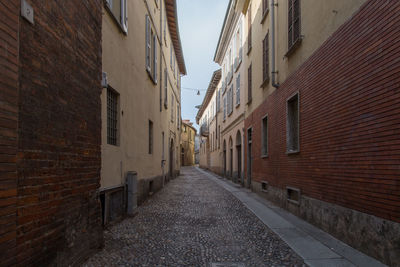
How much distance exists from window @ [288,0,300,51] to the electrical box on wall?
6.11 metres

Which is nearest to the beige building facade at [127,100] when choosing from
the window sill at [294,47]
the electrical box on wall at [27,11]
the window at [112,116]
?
the window at [112,116]

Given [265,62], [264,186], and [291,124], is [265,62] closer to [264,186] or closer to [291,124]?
[291,124]

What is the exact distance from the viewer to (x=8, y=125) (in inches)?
90.7

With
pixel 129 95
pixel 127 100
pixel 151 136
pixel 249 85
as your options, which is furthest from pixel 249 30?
pixel 127 100

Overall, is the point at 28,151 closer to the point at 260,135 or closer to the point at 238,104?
the point at 260,135

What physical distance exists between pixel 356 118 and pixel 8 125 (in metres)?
4.72

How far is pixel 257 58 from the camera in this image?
38.0ft

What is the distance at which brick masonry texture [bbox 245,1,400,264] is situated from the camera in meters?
3.70

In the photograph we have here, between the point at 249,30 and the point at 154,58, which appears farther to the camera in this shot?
the point at 249,30

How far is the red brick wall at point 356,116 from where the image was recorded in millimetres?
3713

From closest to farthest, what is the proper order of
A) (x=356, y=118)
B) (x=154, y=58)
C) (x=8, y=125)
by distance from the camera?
(x=8, y=125) < (x=356, y=118) < (x=154, y=58)

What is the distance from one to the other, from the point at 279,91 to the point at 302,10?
255 centimetres

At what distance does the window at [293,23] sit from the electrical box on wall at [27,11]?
611cm

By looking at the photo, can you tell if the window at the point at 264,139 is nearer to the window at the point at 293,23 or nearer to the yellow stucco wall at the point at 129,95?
the window at the point at 293,23
